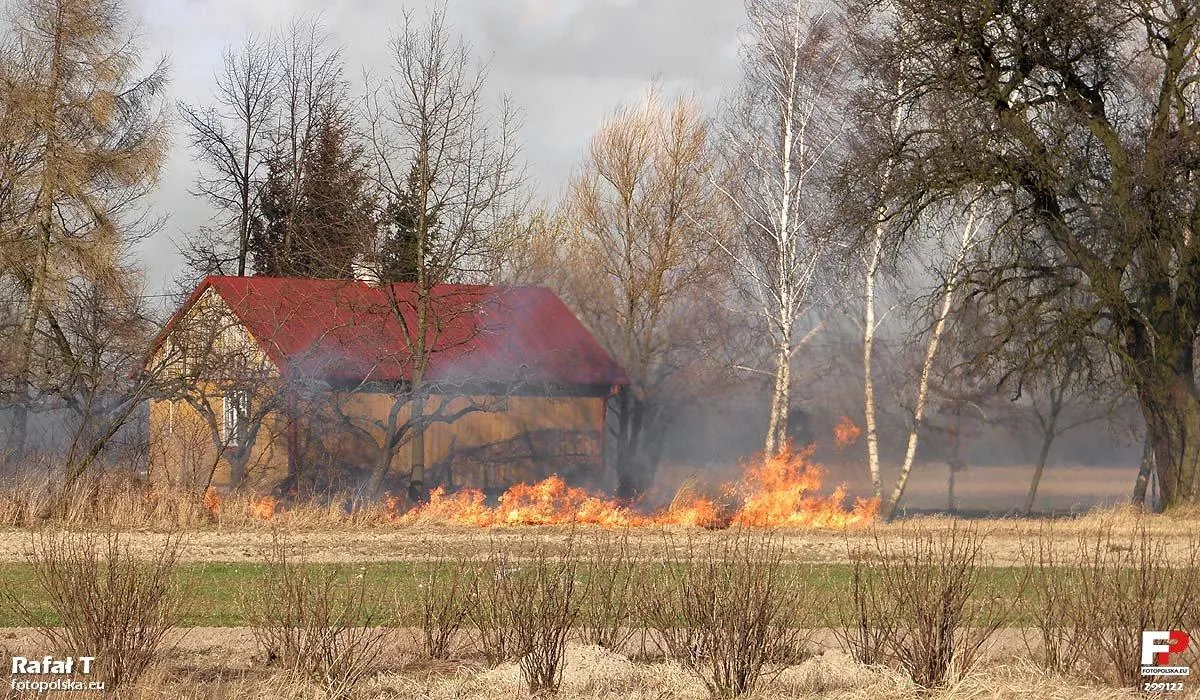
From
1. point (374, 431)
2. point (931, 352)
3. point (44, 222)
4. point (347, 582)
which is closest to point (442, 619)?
point (347, 582)

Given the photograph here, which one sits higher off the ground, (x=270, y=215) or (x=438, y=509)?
(x=270, y=215)

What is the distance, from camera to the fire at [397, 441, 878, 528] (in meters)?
22.9

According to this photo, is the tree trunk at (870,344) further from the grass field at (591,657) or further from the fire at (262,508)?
the grass field at (591,657)

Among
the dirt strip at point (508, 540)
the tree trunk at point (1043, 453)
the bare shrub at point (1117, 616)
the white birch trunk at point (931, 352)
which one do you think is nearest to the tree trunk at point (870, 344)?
the white birch trunk at point (931, 352)

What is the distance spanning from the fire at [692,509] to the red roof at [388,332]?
13.9 feet

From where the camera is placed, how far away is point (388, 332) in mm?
31422

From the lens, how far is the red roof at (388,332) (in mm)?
27844

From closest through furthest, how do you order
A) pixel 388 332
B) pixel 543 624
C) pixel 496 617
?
pixel 543 624 → pixel 496 617 → pixel 388 332

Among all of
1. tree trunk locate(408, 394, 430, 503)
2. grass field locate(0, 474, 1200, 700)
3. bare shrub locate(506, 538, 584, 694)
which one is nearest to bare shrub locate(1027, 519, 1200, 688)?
grass field locate(0, 474, 1200, 700)

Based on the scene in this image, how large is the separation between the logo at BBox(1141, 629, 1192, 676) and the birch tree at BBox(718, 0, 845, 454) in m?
19.4

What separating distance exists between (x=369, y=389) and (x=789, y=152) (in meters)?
11.6

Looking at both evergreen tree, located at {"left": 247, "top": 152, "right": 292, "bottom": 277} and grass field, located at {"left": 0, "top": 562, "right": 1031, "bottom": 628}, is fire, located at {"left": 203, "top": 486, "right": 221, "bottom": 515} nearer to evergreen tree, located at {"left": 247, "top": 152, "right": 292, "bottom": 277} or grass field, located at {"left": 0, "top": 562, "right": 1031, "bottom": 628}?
grass field, located at {"left": 0, "top": 562, "right": 1031, "bottom": 628}

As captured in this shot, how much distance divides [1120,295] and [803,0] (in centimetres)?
1100

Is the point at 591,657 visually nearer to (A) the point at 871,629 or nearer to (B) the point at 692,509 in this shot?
(A) the point at 871,629
